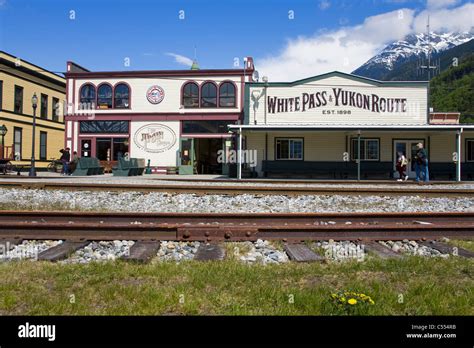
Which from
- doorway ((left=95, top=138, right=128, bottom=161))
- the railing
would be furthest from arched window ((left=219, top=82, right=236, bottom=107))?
the railing

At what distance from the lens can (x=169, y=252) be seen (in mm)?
5094

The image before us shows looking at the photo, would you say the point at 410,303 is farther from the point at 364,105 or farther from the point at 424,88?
the point at 424,88

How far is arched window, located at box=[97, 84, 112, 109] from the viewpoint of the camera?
102ft

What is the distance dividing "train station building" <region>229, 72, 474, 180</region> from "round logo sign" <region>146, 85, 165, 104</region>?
959 centimetres

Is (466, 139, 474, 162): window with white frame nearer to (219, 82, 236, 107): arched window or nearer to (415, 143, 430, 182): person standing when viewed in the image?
(415, 143, 430, 182): person standing

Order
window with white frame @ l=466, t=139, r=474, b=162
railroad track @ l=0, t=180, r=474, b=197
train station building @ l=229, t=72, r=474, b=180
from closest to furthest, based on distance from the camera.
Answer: railroad track @ l=0, t=180, r=474, b=197
train station building @ l=229, t=72, r=474, b=180
window with white frame @ l=466, t=139, r=474, b=162

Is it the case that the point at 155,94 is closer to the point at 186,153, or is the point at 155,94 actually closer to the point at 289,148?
the point at 186,153

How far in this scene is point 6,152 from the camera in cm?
3125

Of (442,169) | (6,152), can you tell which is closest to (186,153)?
(6,152)

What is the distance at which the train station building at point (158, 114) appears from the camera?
1178 inches
